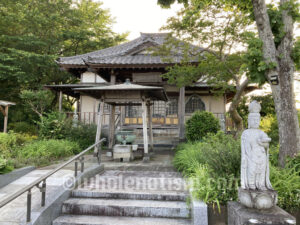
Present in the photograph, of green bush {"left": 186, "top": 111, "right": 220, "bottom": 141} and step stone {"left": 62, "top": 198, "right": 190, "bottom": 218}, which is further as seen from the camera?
green bush {"left": 186, "top": 111, "right": 220, "bottom": 141}

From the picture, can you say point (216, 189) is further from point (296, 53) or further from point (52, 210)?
point (296, 53)

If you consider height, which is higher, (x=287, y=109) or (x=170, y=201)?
(x=287, y=109)

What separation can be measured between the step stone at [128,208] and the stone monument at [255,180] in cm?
110

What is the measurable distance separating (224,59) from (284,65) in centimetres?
327

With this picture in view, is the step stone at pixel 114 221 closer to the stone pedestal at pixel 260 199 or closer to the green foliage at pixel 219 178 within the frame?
the green foliage at pixel 219 178

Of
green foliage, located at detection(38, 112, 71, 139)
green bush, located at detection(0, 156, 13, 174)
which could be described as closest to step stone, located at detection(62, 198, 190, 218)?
green bush, located at detection(0, 156, 13, 174)

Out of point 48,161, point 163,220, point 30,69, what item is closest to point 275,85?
point 163,220

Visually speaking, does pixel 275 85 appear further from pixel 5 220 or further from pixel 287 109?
pixel 5 220

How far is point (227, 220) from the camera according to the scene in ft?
10.9

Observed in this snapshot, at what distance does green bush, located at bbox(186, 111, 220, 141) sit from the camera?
8414 millimetres

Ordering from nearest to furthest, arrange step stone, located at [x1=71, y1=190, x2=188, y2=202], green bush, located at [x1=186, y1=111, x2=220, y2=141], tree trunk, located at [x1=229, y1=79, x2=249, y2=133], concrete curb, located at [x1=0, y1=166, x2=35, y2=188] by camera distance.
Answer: step stone, located at [x1=71, y1=190, x2=188, y2=202]
concrete curb, located at [x1=0, y1=166, x2=35, y2=188]
tree trunk, located at [x1=229, y1=79, x2=249, y2=133]
green bush, located at [x1=186, y1=111, x2=220, y2=141]

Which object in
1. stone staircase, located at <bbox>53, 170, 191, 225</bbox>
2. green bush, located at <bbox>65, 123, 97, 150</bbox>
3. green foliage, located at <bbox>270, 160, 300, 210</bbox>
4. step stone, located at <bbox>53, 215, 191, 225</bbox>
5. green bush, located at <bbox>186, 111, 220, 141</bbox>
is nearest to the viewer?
green foliage, located at <bbox>270, 160, 300, 210</bbox>

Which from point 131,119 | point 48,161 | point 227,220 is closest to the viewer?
point 227,220

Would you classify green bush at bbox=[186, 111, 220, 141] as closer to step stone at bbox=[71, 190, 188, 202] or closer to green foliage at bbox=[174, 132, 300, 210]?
green foliage at bbox=[174, 132, 300, 210]
